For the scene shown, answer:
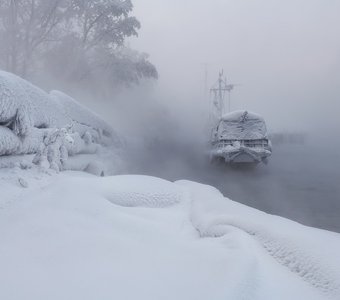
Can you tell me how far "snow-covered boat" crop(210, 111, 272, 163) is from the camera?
52.9ft

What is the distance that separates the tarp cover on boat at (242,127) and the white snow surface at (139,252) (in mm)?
12914

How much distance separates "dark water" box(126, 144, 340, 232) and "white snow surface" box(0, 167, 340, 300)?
4.05 meters

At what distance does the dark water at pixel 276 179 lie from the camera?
8.42 meters

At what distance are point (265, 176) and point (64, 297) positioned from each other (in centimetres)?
1351

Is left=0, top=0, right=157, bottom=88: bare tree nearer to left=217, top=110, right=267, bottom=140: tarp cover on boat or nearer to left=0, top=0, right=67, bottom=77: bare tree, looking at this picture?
left=0, top=0, right=67, bottom=77: bare tree

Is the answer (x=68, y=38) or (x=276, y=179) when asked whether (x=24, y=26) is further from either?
(x=276, y=179)

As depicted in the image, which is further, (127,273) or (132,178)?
(132,178)

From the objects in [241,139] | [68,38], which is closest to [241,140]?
[241,139]

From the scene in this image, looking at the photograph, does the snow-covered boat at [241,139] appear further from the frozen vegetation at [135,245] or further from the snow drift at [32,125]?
the frozen vegetation at [135,245]

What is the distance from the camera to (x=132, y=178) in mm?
5211

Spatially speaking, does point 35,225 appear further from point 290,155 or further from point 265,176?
point 290,155

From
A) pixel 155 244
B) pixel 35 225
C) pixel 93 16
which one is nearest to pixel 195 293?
pixel 155 244

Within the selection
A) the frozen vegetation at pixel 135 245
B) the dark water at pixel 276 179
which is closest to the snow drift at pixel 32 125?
the frozen vegetation at pixel 135 245

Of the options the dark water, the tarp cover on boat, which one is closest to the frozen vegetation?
the dark water
